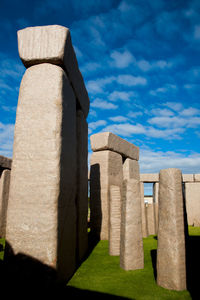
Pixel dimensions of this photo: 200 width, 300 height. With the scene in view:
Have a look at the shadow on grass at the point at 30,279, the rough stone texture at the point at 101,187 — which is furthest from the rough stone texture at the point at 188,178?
the shadow on grass at the point at 30,279

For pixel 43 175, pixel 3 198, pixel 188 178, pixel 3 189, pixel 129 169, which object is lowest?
pixel 3 198

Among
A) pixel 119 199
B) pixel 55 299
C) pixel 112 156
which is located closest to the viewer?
pixel 55 299

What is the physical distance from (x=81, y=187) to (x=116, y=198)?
0.88 meters

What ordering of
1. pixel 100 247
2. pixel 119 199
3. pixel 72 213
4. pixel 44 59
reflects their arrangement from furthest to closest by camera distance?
pixel 100 247 < pixel 119 199 < pixel 72 213 < pixel 44 59

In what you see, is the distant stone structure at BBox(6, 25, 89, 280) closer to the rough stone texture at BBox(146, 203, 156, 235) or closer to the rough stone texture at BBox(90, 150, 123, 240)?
the rough stone texture at BBox(90, 150, 123, 240)

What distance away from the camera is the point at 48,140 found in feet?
10.4

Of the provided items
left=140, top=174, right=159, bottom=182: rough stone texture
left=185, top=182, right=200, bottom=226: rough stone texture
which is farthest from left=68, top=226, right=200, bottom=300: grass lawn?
left=140, top=174, right=159, bottom=182: rough stone texture

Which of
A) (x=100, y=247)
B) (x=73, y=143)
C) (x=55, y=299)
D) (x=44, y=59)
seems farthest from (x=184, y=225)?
(x=44, y=59)

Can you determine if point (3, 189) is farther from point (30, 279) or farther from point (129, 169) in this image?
point (30, 279)

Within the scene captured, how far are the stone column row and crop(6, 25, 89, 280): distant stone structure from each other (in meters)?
0.98

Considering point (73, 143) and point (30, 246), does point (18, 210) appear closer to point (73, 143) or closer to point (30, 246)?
point (30, 246)

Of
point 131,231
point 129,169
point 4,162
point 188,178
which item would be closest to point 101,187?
point 129,169

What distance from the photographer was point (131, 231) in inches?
152

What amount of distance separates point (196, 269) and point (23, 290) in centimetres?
291
